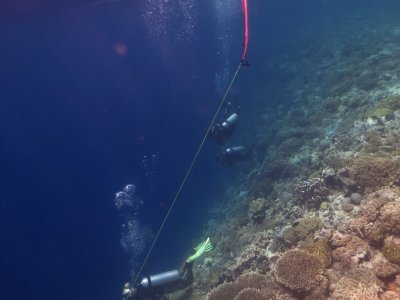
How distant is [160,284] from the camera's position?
11.8 metres

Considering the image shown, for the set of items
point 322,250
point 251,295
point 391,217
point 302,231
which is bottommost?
point 302,231

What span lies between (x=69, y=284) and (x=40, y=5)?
2285 cm

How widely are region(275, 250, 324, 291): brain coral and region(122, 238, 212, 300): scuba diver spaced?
19.7ft

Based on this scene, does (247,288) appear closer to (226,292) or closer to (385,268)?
(226,292)

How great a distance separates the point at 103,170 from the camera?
5416 centimetres

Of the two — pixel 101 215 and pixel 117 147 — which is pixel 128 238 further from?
pixel 117 147

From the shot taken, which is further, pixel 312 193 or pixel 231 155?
pixel 231 155

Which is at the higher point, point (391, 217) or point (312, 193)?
point (391, 217)

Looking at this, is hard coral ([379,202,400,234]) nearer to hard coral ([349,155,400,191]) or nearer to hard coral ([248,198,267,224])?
hard coral ([349,155,400,191])


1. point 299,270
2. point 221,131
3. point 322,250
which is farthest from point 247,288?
point 221,131

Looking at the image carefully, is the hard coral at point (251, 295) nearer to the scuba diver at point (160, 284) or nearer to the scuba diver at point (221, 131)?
the scuba diver at point (160, 284)

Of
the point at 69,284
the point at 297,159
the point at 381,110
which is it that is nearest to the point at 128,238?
the point at 69,284

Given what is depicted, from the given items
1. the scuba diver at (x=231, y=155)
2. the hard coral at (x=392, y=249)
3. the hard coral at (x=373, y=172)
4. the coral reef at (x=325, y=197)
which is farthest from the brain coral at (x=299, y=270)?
the scuba diver at (x=231, y=155)

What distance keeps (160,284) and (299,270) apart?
694cm
